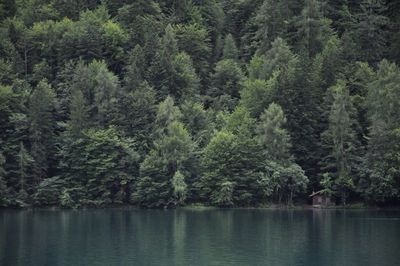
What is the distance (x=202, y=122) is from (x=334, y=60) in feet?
65.3

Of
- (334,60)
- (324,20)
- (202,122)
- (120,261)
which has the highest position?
(324,20)

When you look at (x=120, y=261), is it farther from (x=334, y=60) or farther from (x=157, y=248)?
(x=334, y=60)

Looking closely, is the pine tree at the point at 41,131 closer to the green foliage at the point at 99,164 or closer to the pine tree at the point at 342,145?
the green foliage at the point at 99,164

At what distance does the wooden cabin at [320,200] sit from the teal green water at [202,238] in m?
7.57

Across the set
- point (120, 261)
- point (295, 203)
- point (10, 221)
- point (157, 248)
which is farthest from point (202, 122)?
point (120, 261)

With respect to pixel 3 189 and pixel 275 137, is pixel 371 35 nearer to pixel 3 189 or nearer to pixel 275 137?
pixel 275 137

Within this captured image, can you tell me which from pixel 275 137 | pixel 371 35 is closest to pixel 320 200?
pixel 275 137

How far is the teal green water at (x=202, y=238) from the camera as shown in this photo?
4353 cm

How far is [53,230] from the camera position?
59844 mm

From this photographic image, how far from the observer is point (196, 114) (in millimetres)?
95688

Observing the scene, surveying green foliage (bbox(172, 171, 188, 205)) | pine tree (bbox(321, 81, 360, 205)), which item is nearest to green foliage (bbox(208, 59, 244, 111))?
pine tree (bbox(321, 81, 360, 205))

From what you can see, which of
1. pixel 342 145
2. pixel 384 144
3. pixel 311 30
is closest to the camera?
pixel 384 144

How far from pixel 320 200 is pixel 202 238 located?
36.6 m

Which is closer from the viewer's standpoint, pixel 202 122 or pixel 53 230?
pixel 53 230
